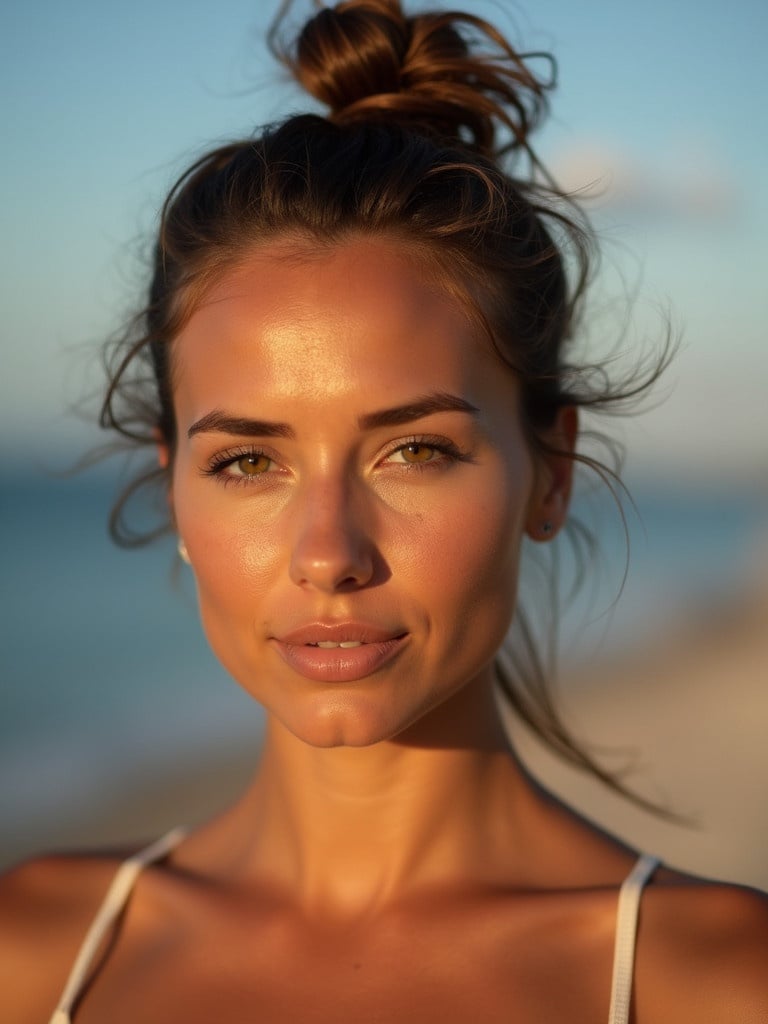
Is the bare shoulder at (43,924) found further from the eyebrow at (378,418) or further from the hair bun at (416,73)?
the hair bun at (416,73)

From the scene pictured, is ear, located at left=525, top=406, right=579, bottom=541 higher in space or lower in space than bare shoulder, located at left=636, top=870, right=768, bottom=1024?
higher

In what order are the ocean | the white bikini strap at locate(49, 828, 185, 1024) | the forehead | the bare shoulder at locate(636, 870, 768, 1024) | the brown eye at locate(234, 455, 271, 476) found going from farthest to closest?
the ocean
the white bikini strap at locate(49, 828, 185, 1024)
the brown eye at locate(234, 455, 271, 476)
the forehead
the bare shoulder at locate(636, 870, 768, 1024)

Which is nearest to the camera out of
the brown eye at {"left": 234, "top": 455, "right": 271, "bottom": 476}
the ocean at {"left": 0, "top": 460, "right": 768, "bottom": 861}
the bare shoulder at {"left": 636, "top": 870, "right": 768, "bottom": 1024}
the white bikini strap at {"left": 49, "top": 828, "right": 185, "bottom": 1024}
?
the bare shoulder at {"left": 636, "top": 870, "right": 768, "bottom": 1024}

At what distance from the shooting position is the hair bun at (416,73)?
2703 millimetres

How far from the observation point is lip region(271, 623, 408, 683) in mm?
2152

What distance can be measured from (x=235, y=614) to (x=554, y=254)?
38.1 inches

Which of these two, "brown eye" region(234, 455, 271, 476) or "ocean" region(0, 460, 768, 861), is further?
"ocean" region(0, 460, 768, 861)

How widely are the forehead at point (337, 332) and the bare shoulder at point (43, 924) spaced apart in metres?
1.01

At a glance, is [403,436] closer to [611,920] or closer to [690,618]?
[611,920]

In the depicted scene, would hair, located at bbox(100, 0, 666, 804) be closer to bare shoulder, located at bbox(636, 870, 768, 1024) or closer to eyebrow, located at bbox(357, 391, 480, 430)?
eyebrow, located at bbox(357, 391, 480, 430)

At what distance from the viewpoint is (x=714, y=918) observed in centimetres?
216

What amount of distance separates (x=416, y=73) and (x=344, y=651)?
1.27m

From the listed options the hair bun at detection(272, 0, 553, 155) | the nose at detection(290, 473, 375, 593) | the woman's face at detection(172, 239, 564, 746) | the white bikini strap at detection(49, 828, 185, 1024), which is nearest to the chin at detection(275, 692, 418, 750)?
the woman's face at detection(172, 239, 564, 746)

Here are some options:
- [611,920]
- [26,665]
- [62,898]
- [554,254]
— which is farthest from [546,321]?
[26,665]
